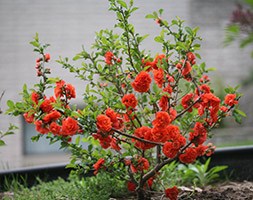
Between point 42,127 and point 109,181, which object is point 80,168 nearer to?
point 109,181

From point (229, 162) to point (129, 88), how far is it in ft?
2.65

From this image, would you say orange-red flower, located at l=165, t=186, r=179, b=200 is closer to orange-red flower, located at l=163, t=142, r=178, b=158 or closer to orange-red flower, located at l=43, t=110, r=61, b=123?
orange-red flower, located at l=163, t=142, r=178, b=158

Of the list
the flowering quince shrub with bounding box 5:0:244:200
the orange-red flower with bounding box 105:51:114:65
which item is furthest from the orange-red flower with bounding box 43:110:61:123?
the orange-red flower with bounding box 105:51:114:65

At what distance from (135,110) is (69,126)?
264mm

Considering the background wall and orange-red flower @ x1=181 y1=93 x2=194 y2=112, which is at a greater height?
the background wall

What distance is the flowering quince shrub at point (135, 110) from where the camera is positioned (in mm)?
1623

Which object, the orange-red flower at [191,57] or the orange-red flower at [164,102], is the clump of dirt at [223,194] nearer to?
→ the orange-red flower at [164,102]

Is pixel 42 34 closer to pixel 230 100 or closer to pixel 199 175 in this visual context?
pixel 199 175

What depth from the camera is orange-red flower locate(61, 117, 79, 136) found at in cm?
159

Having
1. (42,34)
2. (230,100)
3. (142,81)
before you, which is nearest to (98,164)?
(142,81)

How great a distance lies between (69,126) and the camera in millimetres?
1592

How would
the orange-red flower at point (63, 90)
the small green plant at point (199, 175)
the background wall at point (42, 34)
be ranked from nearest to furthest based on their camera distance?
the orange-red flower at point (63, 90), the small green plant at point (199, 175), the background wall at point (42, 34)

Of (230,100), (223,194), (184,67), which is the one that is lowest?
(223,194)

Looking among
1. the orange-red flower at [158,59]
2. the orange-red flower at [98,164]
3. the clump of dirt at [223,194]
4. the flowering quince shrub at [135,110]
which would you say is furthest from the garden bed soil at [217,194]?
the orange-red flower at [158,59]
